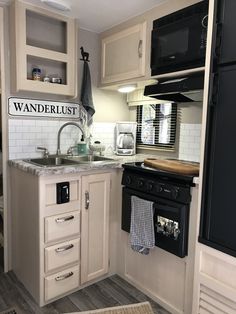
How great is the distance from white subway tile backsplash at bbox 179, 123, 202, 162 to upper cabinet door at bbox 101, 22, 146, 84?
2.13 ft

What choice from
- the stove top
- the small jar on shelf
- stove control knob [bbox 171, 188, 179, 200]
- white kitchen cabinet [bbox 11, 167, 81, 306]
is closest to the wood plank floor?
white kitchen cabinet [bbox 11, 167, 81, 306]

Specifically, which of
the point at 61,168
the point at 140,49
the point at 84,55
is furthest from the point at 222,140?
the point at 84,55

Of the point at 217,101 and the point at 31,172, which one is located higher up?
the point at 217,101

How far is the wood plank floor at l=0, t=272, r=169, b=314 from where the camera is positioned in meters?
1.90

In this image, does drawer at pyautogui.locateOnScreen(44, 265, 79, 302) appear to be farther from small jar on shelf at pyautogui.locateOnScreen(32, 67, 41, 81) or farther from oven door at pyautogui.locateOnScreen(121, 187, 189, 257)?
small jar on shelf at pyautogui.locateOnScreen(32, 67, 41, 81)

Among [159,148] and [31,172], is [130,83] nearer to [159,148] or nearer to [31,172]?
[159,148]

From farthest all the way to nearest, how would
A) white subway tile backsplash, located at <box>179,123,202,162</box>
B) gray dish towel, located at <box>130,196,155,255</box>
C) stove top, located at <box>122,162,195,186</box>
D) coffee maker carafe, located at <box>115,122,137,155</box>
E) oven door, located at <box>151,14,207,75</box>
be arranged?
coffee maker carafe, located at <box>115,122,137,155</box>, white subway tile backsplash, located at <box>179,123,202,162</box>, gray dish towel, located at <box>130,196,155,255</box>, oven door, located at <box>151,14,207,75</box>, stove top, located at <box>122,162,195,186</box>

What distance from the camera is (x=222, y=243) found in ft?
4.67

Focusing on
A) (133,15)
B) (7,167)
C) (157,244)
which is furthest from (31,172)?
(133,15)

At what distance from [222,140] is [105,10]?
5.04 ft

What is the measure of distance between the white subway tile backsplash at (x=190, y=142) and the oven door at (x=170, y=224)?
0.69 meters

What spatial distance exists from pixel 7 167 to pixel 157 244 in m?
1.41

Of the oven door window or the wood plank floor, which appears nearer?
the oven door window

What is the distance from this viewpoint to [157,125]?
108 inches
